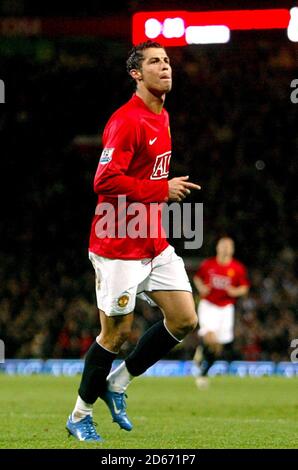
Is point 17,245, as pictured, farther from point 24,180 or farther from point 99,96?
point 99,96

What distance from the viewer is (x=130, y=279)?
624 cm

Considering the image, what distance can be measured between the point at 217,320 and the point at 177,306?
7689 mm

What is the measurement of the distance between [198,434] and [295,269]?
47.1ft

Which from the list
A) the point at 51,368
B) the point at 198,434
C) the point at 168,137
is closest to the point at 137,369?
the point at 198,434

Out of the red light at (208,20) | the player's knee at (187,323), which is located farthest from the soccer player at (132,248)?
the red light at (208,20)

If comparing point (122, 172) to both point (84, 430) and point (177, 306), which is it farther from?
point (84, 430)

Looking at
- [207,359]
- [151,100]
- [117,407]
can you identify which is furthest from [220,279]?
[151,100]

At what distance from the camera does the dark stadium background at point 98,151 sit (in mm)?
21062

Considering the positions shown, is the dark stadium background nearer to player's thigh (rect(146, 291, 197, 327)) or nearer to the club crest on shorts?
player's thigh (rect(146, 291, 197, 327))

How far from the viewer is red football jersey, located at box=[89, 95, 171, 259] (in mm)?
6105

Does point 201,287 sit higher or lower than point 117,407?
higher

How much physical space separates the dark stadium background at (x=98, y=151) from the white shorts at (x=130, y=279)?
44.0 ft

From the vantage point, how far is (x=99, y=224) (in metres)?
6.33
